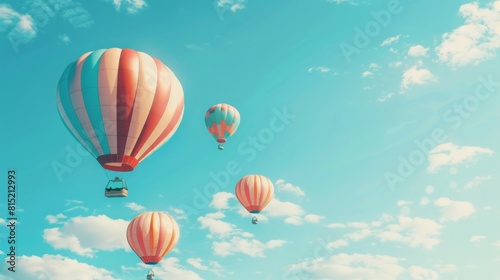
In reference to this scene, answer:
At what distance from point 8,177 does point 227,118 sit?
27.8 m

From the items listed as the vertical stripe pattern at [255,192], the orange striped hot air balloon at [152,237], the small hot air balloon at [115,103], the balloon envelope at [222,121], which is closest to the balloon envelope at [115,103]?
the small hot air balloon at [115,103]

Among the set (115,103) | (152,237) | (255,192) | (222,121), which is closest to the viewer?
(115,103)

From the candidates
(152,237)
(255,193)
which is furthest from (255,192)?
(152,237)

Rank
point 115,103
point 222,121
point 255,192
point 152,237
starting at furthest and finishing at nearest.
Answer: point 222,121 → point 255,192 → point 152,237 → point 115,103

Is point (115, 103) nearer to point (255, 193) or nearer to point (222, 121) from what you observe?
point (255, 193)

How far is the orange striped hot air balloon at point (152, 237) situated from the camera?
41.1 meters

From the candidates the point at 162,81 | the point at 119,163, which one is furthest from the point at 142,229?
the point at 162,81

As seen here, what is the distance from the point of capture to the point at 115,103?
29.1 m

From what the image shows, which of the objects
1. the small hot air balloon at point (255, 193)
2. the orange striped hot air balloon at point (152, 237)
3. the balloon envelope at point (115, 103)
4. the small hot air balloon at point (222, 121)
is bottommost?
the orange striped hot air balloon at point (152, 237)

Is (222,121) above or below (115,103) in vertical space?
above

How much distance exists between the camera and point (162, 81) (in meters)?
30.6

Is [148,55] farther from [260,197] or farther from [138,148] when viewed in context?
[260,197]

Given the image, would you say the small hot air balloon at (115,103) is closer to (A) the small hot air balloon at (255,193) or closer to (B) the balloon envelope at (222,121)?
(A) the small hot air balloon at (255,193)

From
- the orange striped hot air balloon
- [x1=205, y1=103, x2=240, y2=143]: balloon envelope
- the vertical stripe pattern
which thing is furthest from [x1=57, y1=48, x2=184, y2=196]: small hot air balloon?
[x1=205, y1=103, x2=240, y2=143]: balloon envelope
